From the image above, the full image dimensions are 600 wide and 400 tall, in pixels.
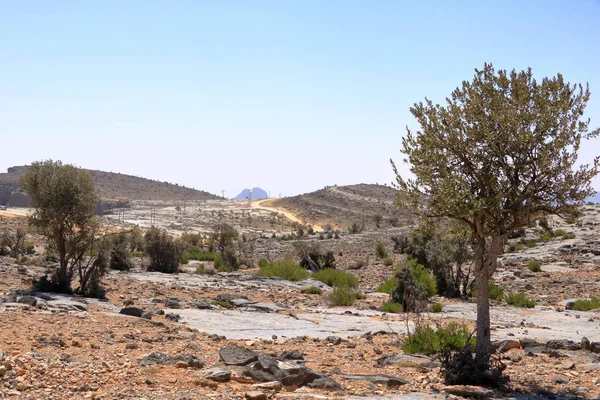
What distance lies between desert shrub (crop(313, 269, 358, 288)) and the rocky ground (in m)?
2.20

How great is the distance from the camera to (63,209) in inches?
Result: 855

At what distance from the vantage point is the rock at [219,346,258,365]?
1092cm

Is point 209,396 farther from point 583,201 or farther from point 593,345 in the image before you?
point 593,345

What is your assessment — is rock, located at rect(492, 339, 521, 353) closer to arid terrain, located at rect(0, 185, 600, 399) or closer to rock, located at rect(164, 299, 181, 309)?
arid terrain, located at rect(0, 185, 600, 399)

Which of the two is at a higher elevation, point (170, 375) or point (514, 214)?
point (514, 214)

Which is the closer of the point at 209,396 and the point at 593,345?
the point at 209,396

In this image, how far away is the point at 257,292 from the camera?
27.1 meters

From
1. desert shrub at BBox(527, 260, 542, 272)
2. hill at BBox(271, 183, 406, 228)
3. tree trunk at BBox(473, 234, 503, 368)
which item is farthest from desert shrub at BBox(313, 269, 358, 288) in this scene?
hill at BBox(271, 183, 406, 228)

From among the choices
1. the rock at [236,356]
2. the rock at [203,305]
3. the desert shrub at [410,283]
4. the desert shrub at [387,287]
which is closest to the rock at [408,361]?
the rock at [236,356]

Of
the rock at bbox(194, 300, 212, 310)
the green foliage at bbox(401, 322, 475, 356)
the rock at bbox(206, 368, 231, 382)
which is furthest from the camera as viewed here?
the rock at bbox(194, 300, 212, 310)

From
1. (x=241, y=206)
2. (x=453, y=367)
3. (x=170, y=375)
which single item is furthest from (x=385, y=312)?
(x=241, y=206)

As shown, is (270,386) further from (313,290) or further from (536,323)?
(313,290)

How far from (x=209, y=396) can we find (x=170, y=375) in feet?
4.66

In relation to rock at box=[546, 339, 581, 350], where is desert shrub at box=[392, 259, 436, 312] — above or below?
above
